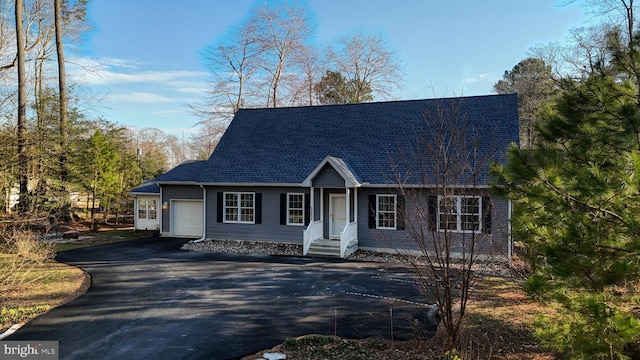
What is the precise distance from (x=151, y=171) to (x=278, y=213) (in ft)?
55.4

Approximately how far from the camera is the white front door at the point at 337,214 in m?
16.1

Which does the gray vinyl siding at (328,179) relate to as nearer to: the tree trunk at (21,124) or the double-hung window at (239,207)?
the double-hung window at (239,207)

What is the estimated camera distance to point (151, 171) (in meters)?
29.2

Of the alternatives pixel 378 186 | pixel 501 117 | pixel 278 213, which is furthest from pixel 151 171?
pixel 501 117

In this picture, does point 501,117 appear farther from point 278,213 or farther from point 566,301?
point 566,301

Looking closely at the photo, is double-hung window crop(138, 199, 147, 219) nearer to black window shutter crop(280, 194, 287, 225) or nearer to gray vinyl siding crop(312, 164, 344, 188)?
black window shutter crop(280, 194, 287, 225)

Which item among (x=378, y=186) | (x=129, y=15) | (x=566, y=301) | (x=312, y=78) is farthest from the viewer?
(x=312, y=78)

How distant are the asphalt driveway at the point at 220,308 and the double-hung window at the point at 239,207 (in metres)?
3.73

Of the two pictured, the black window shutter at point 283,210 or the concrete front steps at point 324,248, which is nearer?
the concrete front steps at point 324,248

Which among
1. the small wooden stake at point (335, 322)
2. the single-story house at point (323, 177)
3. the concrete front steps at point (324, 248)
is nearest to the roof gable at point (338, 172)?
the single-story house at point (323, 177)

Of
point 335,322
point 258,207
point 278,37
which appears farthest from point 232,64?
point 335,322

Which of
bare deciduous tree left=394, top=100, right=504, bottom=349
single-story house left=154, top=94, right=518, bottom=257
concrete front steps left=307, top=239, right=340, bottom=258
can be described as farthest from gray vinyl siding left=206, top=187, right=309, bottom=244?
bare deciduous tree left=394, top=100, right=504, bottom=349

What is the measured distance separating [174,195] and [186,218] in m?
1.35

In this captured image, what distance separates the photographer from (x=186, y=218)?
19656 mm
